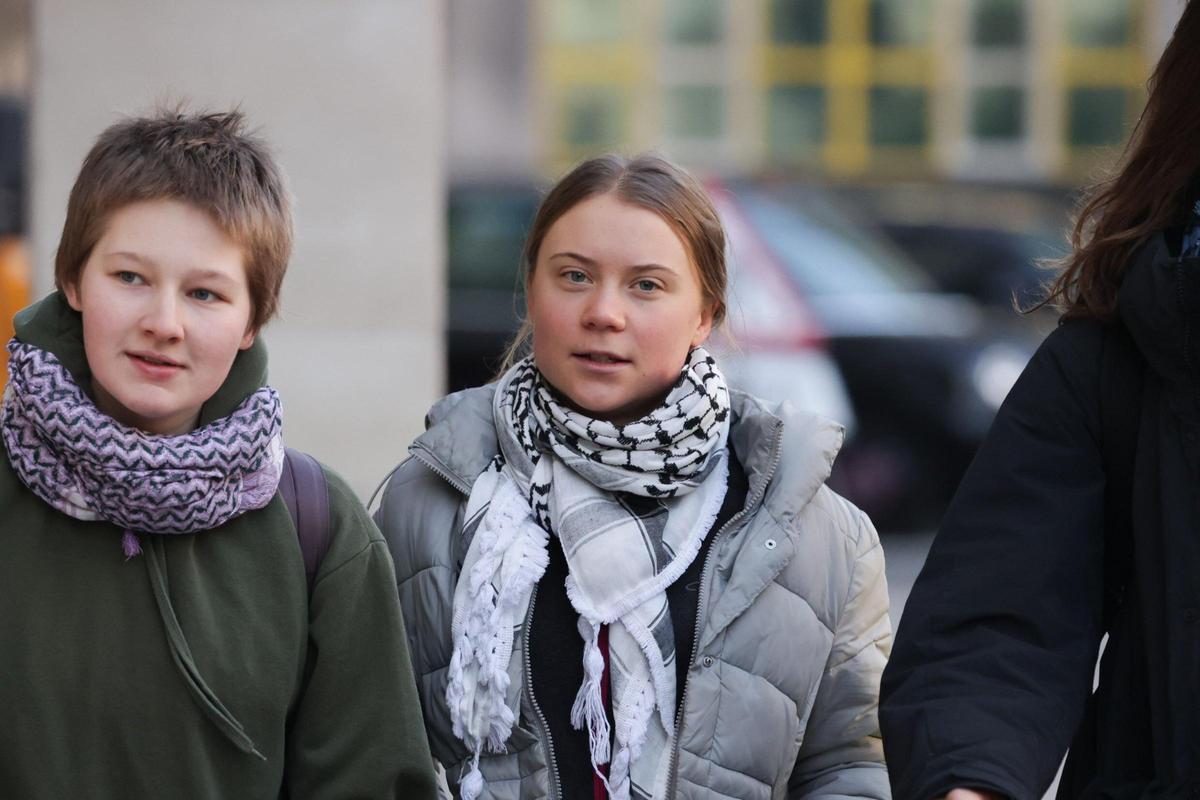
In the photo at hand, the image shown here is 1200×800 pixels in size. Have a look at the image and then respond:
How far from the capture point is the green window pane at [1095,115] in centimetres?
2266

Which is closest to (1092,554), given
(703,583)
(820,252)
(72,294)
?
(703,583)

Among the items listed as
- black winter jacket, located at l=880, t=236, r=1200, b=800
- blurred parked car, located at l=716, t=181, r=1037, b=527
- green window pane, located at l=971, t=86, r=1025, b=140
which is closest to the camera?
black winter jacket, located at l=880, t=236, r=1200, b=800

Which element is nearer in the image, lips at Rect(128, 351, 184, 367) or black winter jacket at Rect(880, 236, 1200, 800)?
black winter jacket at Rect(880, 236, 1200, 800)

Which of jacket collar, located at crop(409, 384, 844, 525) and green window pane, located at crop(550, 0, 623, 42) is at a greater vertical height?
green window pane, located at crop(550, 0, 623, 42)

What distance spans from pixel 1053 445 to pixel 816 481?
1.73ft

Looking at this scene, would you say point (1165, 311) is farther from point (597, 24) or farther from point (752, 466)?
point (597, 24)

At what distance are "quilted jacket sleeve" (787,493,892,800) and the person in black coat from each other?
430 mm

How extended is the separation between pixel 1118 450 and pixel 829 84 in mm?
20546

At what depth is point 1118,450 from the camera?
8.34 feet

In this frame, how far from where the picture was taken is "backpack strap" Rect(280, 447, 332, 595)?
2625 mm

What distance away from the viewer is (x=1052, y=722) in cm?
245

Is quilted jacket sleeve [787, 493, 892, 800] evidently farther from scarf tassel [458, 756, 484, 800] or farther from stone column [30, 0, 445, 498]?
stone column [30, 0, 445, 498]

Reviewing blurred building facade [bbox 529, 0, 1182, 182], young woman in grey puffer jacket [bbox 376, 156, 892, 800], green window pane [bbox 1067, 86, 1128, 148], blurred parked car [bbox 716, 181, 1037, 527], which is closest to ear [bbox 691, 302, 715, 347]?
young woman in grey puffer jacket [bbox 376, 156, 892, 800]

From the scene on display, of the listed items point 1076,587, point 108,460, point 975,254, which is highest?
point 108,460
